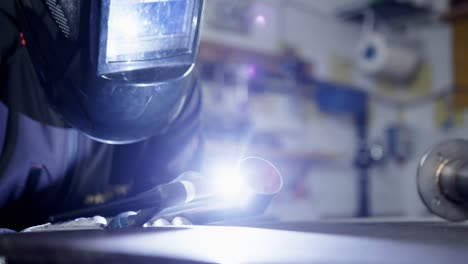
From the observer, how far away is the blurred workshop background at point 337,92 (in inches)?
84.7

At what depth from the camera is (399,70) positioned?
2658mm

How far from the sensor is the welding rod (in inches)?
19.4

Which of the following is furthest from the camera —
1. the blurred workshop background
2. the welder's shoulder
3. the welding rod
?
the blurred workshop background

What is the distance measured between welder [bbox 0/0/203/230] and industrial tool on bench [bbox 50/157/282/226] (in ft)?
0.41

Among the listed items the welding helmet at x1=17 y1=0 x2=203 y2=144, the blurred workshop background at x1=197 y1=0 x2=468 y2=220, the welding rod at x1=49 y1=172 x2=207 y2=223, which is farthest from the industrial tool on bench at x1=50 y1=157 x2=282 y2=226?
the blurred workshop background at x1=197 y1=0 x2=468 y2=220

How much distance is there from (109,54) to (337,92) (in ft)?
6.77

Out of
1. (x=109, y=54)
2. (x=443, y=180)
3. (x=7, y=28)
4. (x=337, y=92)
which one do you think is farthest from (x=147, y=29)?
(x=337, y=92)

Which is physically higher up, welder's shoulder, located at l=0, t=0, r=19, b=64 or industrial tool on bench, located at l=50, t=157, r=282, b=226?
welder's shoulder, located at l=0, t=0, r=19, b=64

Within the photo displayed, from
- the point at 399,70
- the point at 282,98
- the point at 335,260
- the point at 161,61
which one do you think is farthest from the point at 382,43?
the point at 335,260

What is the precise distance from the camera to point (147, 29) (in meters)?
0.59

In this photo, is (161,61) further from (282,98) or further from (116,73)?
(282,98)

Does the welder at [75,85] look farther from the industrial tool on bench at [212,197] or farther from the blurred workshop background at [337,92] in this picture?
the blurred workshop background at [337,92]

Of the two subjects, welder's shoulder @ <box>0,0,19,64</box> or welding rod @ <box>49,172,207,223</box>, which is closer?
welding rod @ <box>49,172,207,223</box>

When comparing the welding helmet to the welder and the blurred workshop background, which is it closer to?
the welder
